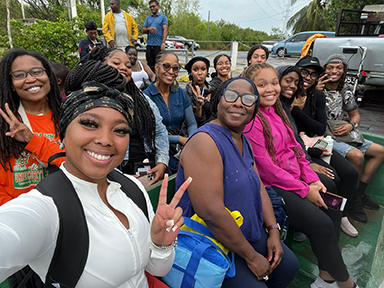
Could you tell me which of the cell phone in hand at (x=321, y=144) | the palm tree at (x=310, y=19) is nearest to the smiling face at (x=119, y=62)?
the cell phone in hand at (x=321, y=144)

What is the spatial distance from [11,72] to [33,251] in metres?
1.50

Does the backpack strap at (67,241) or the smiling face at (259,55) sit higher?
the smiling face at (259,55)

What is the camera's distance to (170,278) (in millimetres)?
1435

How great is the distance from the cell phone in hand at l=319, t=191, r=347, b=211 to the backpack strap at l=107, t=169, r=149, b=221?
1778 millimetres

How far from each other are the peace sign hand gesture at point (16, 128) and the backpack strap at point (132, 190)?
77 centimetres

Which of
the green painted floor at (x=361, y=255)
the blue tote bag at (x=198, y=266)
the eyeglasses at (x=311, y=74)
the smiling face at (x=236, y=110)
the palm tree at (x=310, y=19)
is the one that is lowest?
the green painted floor at (x=361, y=255)

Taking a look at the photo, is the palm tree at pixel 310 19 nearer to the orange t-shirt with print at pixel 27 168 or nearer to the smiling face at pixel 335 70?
the smiling face at pixel 335 70

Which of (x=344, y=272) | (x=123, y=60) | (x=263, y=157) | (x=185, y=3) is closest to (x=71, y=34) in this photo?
(x=123, y=60)

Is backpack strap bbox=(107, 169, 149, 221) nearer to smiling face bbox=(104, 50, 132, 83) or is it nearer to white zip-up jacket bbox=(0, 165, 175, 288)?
white zip-up jacket bbox=(0, 165, 175, 288)

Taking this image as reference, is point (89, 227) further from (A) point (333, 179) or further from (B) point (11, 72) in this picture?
(A) point (333, 179)

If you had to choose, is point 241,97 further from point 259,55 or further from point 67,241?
point 259,55

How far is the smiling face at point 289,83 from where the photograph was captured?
2.88 metres

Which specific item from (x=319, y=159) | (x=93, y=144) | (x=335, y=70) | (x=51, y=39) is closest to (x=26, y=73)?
(x=93, y=144)

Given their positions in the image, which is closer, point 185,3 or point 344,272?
point 344,272
